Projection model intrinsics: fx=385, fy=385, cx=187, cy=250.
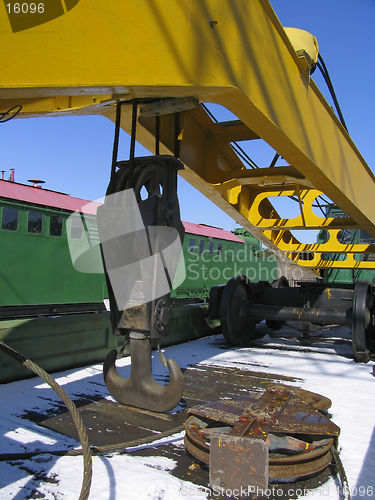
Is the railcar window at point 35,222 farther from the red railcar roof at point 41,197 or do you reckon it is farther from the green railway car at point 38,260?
the red railcar roof at point 41,197

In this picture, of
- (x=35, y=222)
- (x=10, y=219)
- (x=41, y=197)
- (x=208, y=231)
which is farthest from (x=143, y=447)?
(x=208, y=231)

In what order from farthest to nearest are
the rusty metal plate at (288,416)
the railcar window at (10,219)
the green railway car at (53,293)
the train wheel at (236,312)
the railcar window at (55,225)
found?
the railcar window at (55,225) < the railcar window at (10,219) < the train wheel at (236,312) < the green railway car at (53,293) < the rusty metal plate at (288,416)

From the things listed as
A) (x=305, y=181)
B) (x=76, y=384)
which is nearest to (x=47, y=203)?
(x=76, y=384)

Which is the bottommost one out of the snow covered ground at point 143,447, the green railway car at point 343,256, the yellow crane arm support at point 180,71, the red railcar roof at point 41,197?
the snow covered ground at point 143,447

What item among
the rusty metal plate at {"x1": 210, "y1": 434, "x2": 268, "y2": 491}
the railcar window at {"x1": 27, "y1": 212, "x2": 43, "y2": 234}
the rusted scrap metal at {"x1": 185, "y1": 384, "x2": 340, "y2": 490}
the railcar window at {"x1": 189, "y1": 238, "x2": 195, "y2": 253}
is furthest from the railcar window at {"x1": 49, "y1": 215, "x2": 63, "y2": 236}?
the rusty metal plate at {"x1": 210, "y1": 434, "x2": 268, "y2": 491}

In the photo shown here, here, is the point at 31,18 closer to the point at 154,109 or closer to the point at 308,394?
the point at 154,109

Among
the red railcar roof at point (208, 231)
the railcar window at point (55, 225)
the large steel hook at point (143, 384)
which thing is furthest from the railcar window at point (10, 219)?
the red railcar roof at point (208, 231)

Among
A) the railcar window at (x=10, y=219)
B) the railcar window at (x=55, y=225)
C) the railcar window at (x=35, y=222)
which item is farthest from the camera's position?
the railcar window at (x=55, y=225)

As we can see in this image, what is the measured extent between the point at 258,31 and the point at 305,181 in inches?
77.3

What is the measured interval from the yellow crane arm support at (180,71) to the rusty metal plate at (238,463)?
1.79 meters

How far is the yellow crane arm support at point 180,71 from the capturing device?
1.59 metres

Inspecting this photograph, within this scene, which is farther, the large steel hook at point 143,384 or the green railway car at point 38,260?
the green railway car at point 38,260

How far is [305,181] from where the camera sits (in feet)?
13.4

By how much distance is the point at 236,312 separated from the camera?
21.9ft
